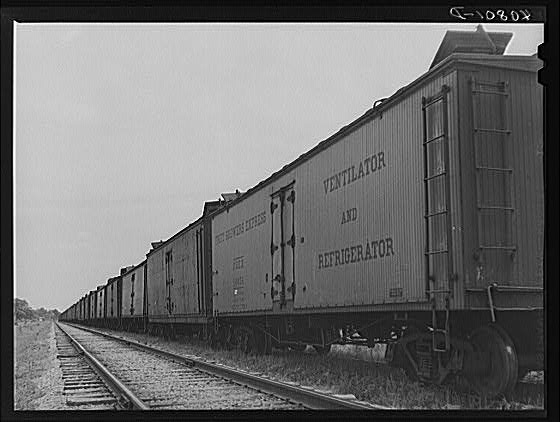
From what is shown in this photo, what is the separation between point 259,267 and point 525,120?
7325mm

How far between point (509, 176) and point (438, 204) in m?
0.75

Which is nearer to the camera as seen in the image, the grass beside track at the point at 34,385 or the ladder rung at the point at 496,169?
the grass beside track at the point at 34,385

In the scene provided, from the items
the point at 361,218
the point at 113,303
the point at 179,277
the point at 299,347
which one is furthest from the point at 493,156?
the point at 113,303

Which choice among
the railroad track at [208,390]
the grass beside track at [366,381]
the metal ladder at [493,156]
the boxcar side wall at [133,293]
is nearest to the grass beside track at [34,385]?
the railroad track at [208,390]

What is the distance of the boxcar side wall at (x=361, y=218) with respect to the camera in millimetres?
8312

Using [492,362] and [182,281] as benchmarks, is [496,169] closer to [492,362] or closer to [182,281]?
[492,362]

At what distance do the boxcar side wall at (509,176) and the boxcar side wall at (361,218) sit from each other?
0.48 feet

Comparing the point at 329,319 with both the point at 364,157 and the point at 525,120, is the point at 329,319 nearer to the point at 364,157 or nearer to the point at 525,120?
the point at 364,157

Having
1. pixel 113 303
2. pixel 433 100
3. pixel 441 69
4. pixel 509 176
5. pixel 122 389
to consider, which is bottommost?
pixel 113 303

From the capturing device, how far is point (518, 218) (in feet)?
25.0

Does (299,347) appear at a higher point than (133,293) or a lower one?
lower

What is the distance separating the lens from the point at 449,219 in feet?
25.2

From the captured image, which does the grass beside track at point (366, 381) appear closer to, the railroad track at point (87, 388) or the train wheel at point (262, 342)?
the train wheel at point (262, 342)
